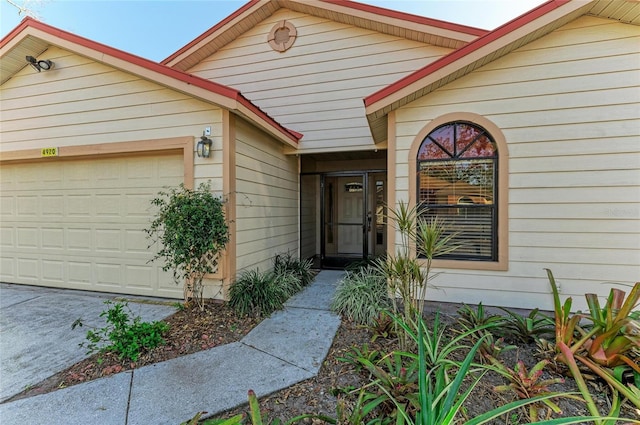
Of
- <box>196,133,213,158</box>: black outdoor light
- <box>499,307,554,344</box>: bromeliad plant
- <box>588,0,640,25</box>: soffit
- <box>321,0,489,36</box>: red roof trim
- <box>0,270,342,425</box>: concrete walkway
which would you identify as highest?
<box>321,0,489,36</box>: red roof trim

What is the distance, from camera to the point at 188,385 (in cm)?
249

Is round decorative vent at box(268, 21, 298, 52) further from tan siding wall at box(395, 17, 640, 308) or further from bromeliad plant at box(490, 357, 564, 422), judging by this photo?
bromeliad plant at box(490, 357, 564, 422)

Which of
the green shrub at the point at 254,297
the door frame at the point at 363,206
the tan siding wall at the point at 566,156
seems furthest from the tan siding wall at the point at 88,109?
the tan siding wall at the point at 566,156

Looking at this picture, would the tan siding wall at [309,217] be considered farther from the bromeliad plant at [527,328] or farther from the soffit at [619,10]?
the soffit at [619,10]

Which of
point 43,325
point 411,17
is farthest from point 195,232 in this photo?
point 411,17

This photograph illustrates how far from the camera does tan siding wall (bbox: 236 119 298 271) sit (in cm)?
461

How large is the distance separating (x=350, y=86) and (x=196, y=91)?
336 centimetres

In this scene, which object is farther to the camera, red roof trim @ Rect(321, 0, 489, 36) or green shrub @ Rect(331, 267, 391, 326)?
red roof trim @ Rect(321, 0, 489, 36)

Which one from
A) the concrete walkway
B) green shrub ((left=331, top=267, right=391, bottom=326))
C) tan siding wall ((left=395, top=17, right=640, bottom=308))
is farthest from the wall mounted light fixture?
tan siding wall ((left=395, top=17, right=640, bottom=308))

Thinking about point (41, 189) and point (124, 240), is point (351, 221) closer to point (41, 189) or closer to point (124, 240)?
point (124, 240)

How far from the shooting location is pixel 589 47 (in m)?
3.57

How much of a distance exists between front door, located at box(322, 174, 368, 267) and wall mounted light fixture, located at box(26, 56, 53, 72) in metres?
5.73

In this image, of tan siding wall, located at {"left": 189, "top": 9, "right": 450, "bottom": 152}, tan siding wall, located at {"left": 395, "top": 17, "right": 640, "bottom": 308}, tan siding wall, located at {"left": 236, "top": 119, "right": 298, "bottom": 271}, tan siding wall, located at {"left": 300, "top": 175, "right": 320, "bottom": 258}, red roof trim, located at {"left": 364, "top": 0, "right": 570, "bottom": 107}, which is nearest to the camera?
red roof trim, located at {"left": 364, "top": 0, "right": 570, "bottom": 107}

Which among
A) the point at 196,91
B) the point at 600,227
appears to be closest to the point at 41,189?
the point at 196,91
